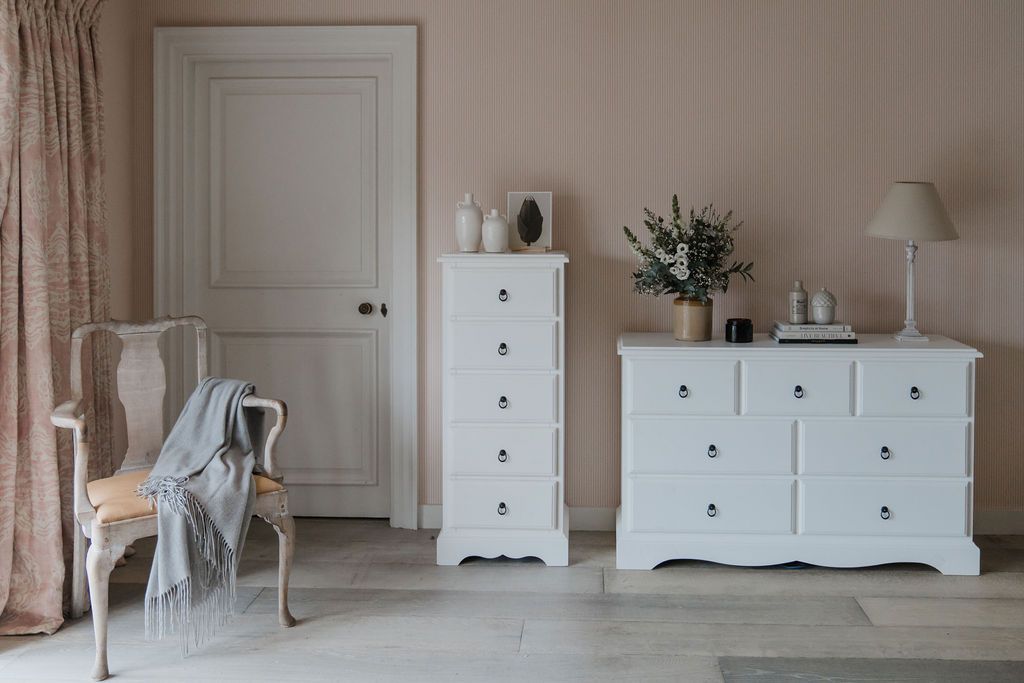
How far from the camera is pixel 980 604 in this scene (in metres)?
3.07

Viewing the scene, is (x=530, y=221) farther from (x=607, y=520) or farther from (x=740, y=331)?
(x=607, y=520)

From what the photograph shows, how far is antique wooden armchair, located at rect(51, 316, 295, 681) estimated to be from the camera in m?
2.60

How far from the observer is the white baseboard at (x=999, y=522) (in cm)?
376

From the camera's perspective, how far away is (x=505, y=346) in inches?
135

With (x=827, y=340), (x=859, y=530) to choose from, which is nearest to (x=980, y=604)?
(x=859, y=530)

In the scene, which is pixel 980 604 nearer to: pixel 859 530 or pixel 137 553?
pixel 859 530

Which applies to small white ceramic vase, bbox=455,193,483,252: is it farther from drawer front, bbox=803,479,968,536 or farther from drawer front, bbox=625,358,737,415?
drawer front, bbox=803,479,968,536

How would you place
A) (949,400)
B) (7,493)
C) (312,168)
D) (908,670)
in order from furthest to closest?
(312,168) → (949,400) → (7,493) → (908,670)

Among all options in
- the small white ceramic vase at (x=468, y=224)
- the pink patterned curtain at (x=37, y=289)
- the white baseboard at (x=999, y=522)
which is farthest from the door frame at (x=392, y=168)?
the white baseboard at (x=999, y=522)

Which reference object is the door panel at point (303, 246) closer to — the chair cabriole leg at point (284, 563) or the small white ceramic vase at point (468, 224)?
the small white ceramic vase at point (468, 224)

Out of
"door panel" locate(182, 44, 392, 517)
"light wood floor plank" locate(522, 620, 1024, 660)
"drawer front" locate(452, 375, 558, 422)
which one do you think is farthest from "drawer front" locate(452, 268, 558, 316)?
"light wood floor plank" locate(522, 620, 1024, 660)

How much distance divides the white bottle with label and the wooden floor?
34.9 inches

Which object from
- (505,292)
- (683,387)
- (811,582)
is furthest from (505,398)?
(811,582)

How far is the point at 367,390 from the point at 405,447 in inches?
11.2
